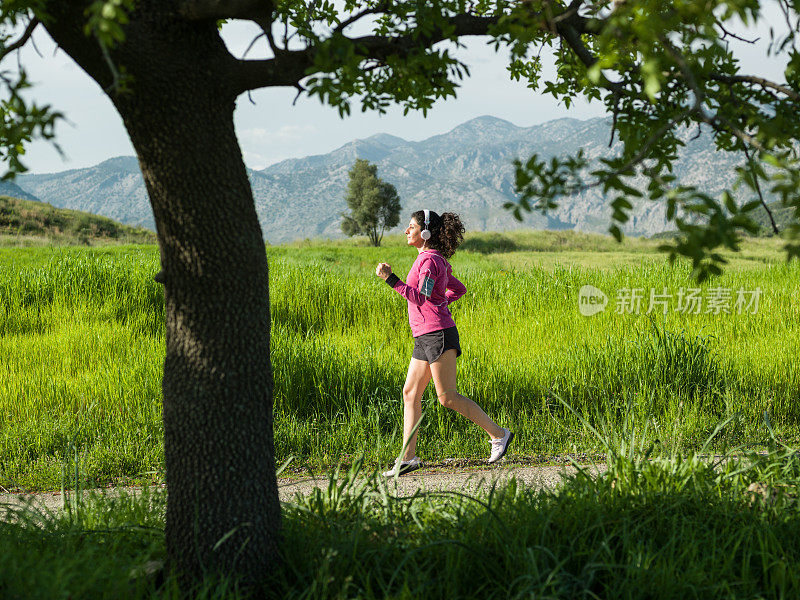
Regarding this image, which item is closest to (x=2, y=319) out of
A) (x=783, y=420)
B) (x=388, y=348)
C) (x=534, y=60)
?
(x=388, y=348)

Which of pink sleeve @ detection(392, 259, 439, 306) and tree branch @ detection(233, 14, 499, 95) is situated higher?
tree branch @ detection(233, 14, 499, 95)

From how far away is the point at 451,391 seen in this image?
4.58m

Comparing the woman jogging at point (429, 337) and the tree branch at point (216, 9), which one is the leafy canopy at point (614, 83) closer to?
the tree branch at point (216, 9)

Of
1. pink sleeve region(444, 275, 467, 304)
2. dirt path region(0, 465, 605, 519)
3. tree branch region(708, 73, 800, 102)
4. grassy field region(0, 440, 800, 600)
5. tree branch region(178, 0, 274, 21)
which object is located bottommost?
dirt path region(0, 465, 605, 519)

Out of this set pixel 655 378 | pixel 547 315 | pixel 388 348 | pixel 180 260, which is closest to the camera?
pixel 180 260

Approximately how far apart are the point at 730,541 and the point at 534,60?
115 inches

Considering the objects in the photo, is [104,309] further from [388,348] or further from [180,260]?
[180,260]

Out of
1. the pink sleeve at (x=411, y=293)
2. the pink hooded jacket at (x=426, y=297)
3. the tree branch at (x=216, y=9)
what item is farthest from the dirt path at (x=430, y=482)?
the tree branch at (x=216, y=9)

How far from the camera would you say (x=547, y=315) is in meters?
8.12

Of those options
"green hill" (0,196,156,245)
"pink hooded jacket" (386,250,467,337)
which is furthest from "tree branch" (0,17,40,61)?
"green hill" (0,196,156,245)

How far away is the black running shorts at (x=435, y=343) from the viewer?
176 inches

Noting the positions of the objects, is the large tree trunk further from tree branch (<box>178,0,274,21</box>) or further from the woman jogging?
the woman jogging

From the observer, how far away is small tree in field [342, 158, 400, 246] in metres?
65.1

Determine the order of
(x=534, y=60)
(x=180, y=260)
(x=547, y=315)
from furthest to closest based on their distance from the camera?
(x=547, y=315)
(x=534, y=60)
(x=180, y=260)
